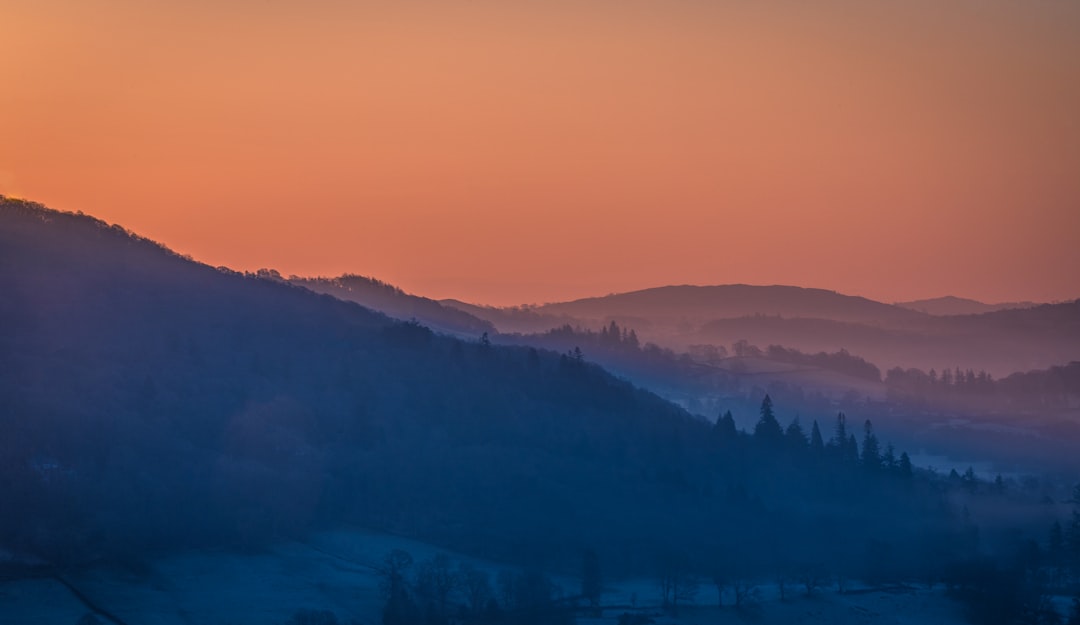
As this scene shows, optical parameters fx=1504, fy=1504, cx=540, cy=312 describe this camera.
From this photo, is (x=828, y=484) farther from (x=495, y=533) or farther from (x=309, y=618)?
(x=309, y=618)

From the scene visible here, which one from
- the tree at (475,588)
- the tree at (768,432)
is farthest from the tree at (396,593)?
the tree at (768,432)

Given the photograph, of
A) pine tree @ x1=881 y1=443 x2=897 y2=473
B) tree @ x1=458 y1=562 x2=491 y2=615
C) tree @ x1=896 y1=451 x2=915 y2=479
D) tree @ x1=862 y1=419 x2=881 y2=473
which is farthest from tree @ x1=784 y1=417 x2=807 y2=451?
tree @ x1=458 y1=562 x2=491 y2=615

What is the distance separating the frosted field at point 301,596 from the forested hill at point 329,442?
10.8ft

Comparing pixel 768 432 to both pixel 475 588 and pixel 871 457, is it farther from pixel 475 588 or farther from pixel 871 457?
pixel 475 588

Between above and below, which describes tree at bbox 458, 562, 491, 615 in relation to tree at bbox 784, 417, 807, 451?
below

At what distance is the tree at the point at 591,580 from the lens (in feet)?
333

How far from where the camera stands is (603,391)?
529ft

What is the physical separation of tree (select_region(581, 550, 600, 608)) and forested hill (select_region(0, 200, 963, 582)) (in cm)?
621

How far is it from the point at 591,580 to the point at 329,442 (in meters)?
38.7

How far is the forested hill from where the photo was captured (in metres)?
108

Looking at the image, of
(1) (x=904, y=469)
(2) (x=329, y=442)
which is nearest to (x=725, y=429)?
(1) (x=904, y=469)

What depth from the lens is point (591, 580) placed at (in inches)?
4063

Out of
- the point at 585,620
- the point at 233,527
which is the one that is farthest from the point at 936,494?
the point at 233,527

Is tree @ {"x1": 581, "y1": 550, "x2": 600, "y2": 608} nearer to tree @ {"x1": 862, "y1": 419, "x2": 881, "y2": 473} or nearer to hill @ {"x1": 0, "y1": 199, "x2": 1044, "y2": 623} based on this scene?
hill @ {"x1": 0, "y1": 199, "x2": 1044, "y2": 623}
